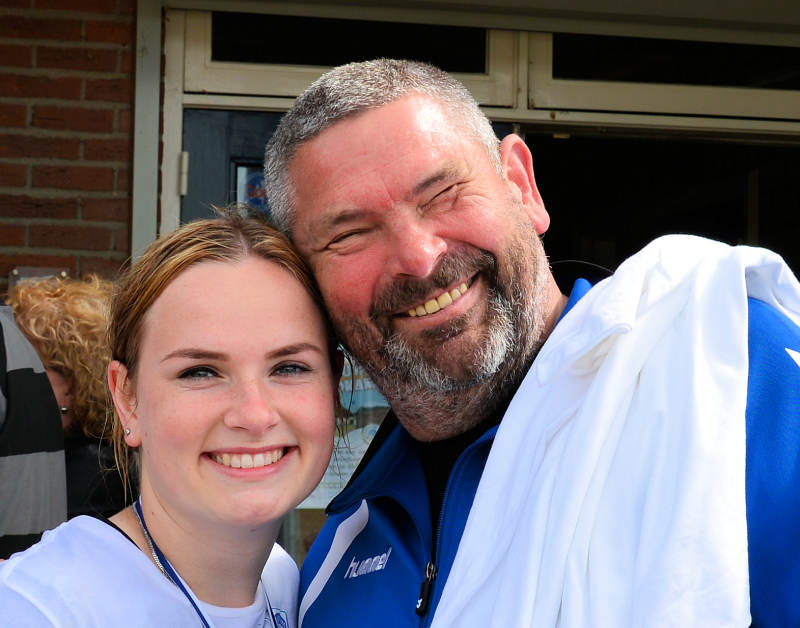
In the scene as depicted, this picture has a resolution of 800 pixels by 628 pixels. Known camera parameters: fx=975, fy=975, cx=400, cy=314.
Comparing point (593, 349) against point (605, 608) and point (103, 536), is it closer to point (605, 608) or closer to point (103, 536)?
point (605, 608)

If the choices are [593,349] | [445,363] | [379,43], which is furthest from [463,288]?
[379,43]

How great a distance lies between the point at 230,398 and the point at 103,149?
243cm

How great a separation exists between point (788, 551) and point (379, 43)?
10.6 ft

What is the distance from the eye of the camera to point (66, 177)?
12.8 ft

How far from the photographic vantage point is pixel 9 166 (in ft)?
12.7

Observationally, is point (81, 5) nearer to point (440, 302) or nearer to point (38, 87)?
point (38, 87)

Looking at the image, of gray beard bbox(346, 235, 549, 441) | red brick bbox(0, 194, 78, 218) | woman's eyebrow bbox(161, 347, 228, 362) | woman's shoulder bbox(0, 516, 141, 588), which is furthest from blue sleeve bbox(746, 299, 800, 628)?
red brick bbox(0, 194, 78, 218)

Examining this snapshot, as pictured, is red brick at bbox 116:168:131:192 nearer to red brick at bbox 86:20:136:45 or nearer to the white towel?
red brick at bbox 86:20:136:45

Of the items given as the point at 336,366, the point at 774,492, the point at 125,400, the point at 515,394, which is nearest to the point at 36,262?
the point at 125,400

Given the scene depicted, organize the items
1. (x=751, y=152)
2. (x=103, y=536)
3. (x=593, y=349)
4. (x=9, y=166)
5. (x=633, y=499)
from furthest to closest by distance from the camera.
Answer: (x=751, y=152)
(x=9, y=166)
(x=103, y=536)
(x=593, y=349)
(x=633, y=499)

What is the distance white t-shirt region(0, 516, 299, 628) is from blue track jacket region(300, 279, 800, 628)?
27cm

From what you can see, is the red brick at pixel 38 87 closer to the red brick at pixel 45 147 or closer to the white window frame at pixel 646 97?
the red brick at pixel 45 147

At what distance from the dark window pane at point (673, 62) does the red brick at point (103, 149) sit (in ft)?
6.03

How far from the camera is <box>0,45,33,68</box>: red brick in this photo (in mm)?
3873
